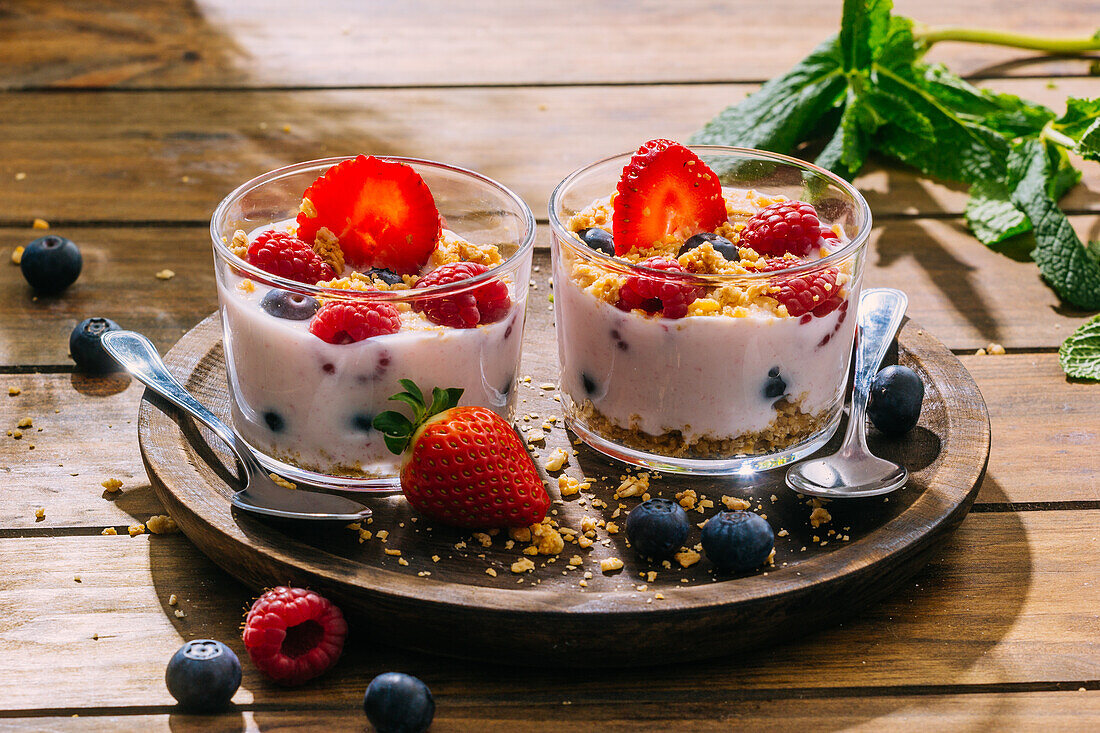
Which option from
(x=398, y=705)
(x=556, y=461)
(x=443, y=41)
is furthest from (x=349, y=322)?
(x=443, y=41)

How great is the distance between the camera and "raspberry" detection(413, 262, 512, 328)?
134 cm

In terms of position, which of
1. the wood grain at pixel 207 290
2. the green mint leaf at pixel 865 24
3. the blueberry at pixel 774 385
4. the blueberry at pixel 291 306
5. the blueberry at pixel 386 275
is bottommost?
the wood grain at pixel 207 290

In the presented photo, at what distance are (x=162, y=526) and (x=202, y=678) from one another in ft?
1.09

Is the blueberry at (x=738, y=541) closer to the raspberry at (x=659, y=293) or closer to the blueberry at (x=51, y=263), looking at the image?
the raspberry at (x=659, y=293)

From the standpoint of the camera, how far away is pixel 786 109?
2.26m

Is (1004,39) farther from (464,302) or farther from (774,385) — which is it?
(464,302)

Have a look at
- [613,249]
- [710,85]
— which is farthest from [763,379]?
[710,85]

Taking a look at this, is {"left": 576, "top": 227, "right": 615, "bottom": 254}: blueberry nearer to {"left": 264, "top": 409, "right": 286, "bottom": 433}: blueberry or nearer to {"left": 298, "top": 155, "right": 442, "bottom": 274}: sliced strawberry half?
{"left": 298, "top": 155, "right": 442, "bottom": 274}: sliced strawberry half

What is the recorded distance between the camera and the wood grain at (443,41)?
2791mm

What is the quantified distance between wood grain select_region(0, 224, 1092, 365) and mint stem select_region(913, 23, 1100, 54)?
1.75ft

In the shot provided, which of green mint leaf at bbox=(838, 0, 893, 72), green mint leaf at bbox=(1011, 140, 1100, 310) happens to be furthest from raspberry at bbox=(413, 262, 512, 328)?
green mint leaf at bbox=(838, 0, 893, 72)

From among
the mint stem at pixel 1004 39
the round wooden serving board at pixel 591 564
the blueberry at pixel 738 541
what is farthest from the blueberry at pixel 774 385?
the mint stem at pixel 1004 39

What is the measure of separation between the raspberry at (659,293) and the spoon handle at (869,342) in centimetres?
30

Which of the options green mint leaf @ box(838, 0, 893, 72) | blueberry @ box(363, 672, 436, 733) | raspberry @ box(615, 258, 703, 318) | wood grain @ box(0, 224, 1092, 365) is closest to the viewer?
blueberry @ box(363, 672, 436, 733)
